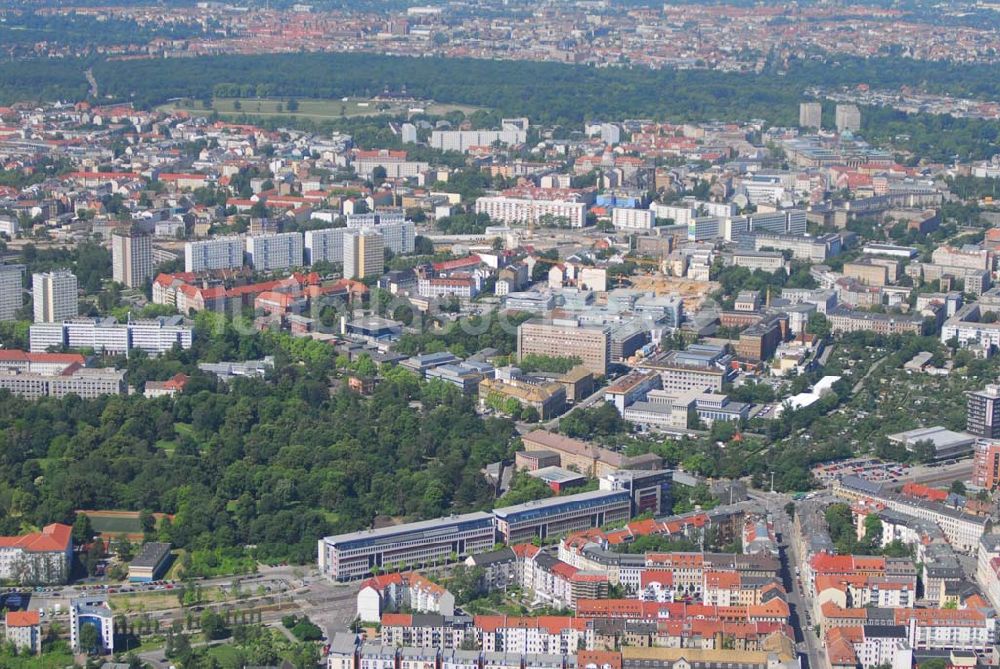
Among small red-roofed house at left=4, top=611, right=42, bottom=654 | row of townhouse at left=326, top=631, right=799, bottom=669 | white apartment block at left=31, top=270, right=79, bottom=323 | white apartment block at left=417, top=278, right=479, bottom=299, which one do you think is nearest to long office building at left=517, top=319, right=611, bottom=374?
white apartment block at left=417, top=278, right=479, bottom=299

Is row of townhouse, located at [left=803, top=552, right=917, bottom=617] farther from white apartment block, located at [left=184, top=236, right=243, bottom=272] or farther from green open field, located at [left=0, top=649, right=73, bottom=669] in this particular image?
white apartment block, located at [left=184, top=236, right=243, bottom=272]

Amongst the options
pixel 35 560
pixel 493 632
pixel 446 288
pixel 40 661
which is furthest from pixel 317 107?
pixel 493 632

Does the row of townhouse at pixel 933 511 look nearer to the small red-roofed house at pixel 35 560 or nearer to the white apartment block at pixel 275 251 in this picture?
the small red-roofed house at pixel 35 560

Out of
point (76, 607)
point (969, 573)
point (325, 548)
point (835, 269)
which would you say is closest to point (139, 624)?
point (76, 607)

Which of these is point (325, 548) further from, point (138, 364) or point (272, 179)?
point (272, 179)

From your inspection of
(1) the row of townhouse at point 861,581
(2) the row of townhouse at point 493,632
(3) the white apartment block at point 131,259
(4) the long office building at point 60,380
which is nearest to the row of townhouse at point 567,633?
(2) the row of townhouse at point 493,632

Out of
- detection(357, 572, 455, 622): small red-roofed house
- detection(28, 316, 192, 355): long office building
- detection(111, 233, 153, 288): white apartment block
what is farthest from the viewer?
detection(111, 233, 153, 288): white apartment block
